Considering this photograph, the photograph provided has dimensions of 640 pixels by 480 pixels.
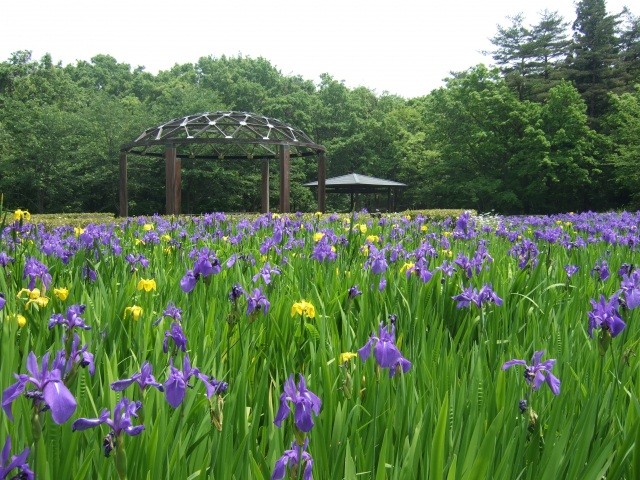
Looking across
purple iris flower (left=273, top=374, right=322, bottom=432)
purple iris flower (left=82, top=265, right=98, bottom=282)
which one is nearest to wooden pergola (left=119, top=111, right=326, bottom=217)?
purple iris flower (left=82, top=265, right=98, bottom=282)

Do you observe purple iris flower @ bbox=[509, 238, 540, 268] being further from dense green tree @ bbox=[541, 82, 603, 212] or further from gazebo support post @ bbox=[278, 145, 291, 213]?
dense green tree @ bbox=[541, 82, 603, 212]

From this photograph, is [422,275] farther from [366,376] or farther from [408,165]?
[408,165]

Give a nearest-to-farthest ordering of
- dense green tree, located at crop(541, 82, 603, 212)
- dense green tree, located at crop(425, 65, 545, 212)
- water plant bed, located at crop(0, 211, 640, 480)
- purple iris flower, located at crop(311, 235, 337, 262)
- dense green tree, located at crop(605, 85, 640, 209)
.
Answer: water plant bed, located at crop(0, 211, 640, 480) → purple iris flower, located at crop(311, 235, 337, 262) → dense green tree, located at crop(605, 85, 640, 209) → dense green tree, located at crop(541, 82, 603, 212) → dense green tree, located at crop(425, 65, 545, 212)

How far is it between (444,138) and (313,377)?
39.3 meters

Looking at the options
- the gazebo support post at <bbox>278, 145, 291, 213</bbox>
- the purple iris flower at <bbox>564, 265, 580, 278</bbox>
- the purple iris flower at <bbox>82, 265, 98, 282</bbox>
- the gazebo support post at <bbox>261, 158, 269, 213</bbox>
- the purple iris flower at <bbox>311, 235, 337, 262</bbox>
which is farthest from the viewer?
the gazebo support post at <bbox>261, 158, 269, 213</bbox>

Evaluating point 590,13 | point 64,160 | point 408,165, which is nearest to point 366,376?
point 64,160

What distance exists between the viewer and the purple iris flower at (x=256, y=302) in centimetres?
211

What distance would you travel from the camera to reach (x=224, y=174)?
3788 cm

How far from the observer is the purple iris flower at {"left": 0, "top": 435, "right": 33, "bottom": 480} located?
0.88 meters

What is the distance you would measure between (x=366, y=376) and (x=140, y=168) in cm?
3664

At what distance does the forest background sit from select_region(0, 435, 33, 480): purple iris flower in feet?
110

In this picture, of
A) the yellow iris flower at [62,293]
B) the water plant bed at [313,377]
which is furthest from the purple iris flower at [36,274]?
the yellow iris flower at [62,293]

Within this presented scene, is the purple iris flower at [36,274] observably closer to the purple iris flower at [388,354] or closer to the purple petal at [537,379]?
the purple iris flower at [388,354]

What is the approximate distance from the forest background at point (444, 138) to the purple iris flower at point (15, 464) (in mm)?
33442
